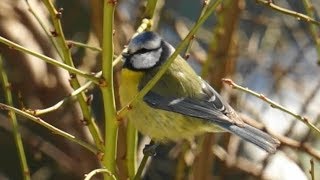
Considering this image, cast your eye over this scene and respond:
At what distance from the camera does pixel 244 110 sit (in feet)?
10.0

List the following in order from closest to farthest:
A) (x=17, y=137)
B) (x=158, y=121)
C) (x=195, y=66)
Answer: (x=17, y=137) < (x=158, y=121) < (x=195, y=66)

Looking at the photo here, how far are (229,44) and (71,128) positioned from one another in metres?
0.59

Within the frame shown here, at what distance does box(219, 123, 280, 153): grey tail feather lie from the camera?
189cm

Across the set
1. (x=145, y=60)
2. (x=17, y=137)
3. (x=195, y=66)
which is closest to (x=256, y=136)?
(x=145, y=60)

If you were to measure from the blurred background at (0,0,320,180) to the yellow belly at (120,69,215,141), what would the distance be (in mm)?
48

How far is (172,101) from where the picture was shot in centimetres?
213

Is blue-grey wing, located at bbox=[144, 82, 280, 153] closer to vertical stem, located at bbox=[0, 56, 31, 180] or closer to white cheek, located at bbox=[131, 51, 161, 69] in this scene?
white cheek, located at bbox=[131, 51, 161, 69]

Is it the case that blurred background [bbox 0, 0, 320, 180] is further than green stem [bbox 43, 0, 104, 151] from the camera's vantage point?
Yes

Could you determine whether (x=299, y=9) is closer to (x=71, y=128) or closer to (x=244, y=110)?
(x=244, y=110)

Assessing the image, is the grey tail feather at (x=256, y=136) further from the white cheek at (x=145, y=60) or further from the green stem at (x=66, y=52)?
the green stem at (x=66, y=52)

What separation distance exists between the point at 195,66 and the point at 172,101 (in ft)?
4.37

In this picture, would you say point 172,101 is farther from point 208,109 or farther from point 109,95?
point 109,95

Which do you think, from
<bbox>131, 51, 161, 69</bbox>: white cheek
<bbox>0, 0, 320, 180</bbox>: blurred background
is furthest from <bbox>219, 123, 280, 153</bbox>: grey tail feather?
<bbox>131, 51, 161, 69</bbox>: white cheek

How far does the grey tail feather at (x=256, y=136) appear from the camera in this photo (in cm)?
189
